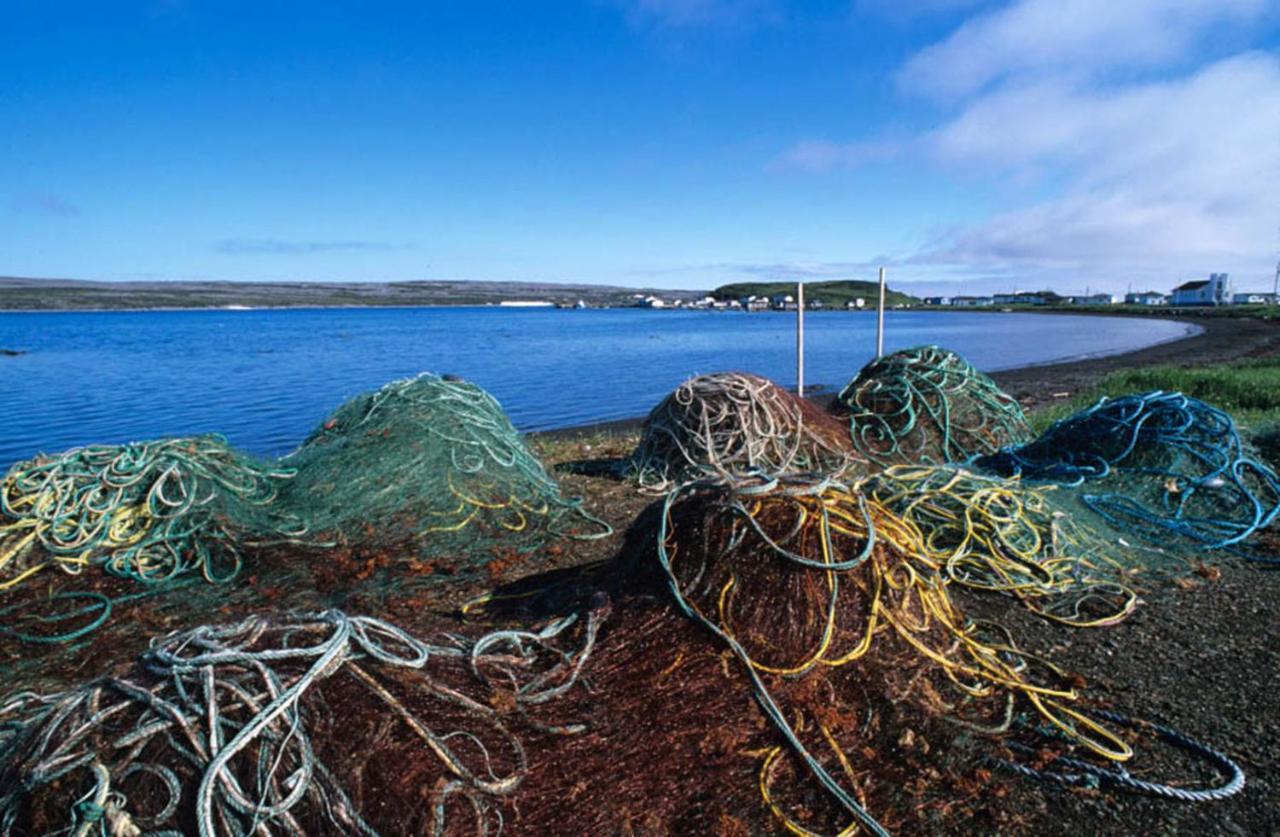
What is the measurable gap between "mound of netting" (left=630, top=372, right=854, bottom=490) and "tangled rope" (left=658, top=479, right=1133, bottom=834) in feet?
13.1

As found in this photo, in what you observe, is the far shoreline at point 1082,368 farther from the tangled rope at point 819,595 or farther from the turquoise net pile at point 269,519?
the tangled rope at point 819,595

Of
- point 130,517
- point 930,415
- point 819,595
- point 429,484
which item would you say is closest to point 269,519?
point 130,517

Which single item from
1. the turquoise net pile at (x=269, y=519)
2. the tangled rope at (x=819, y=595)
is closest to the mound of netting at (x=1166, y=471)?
the tangled rope at (x=819, y=595)

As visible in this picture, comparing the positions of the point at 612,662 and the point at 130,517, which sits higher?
the point at 612,662

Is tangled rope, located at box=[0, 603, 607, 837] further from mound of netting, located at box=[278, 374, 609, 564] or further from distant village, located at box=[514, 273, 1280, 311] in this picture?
distant village, located at box=[514, 273, 1280, 311]

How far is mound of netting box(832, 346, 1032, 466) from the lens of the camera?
9586 mm

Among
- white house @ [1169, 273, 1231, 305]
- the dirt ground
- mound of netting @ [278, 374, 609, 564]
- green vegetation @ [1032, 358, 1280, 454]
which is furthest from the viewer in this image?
white house @ [1169, 273, 1231, 305]

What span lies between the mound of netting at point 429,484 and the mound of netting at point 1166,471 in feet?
16.8

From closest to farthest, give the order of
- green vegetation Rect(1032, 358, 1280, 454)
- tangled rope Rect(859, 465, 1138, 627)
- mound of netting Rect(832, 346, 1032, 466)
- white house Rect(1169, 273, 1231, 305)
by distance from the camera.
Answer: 1. tangled rope Rect(859, 465, 1138, 627)
2. mound of netting Rect(832, 346, 1032, 466)
3. green vegetation Rect(1032, 358, 1280, 454)
4. white house Rect(1169, 273, 1231, 305)

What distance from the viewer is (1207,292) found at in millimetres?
121312

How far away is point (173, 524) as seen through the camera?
20.7ft

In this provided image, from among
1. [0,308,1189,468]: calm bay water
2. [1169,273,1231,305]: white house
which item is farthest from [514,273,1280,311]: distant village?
[0,308,1189,468]: calm bay water

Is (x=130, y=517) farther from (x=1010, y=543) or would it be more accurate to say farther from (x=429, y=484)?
(x=1010, y=543)

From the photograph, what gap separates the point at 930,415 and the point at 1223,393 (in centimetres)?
893
